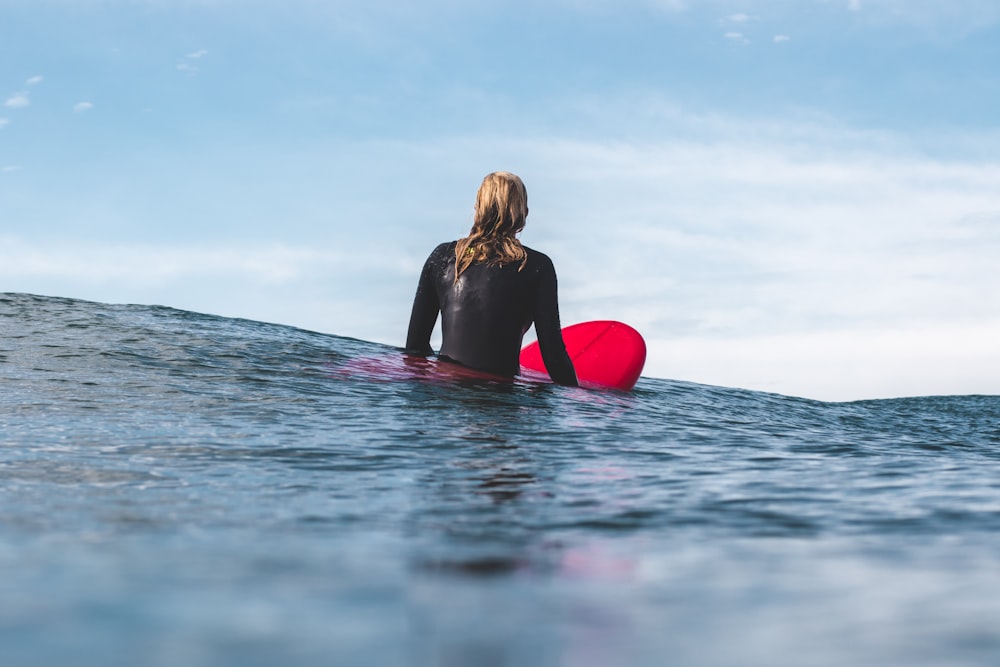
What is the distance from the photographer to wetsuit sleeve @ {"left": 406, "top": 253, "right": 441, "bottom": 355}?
657cm

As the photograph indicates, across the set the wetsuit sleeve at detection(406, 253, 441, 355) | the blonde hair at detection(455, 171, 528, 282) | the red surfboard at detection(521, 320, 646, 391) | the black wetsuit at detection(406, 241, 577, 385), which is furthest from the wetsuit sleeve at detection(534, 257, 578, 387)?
the red surfboard at detection(521, 320, 646, 391)

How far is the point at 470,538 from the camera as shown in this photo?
2381 mm

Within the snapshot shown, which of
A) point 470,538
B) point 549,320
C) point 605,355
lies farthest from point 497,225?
point 470,538

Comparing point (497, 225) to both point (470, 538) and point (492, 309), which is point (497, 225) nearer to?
point (492, 309)

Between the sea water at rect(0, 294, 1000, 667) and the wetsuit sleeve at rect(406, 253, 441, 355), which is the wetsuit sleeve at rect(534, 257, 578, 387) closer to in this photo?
the wetsuit sleeve at rect(406, 253, 441, 355)

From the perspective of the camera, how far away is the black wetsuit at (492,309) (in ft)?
20.8

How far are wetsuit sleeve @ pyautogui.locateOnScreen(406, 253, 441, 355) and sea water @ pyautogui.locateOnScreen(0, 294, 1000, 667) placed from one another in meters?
1.32

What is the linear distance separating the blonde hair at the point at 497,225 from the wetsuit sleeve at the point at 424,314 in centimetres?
28

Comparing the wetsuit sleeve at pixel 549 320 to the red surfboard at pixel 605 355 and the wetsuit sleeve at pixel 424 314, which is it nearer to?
the wetsuit sleeve at pixel 424 314

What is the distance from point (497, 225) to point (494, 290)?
0.45 metres

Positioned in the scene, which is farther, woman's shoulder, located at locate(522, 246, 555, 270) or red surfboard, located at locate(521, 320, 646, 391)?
red surfboard, located at locate(521, 320, 646, 391)

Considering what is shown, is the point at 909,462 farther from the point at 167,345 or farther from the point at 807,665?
the point at 167,345

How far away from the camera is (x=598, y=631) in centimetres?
163

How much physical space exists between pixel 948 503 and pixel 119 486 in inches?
109
